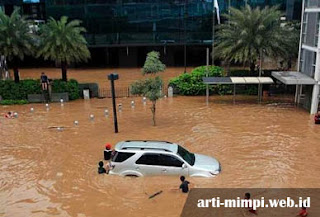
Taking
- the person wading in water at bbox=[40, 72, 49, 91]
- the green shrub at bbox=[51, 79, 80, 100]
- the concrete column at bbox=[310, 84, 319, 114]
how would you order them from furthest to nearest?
the green shrub at bbox=[51, 79, 80, 100] → the person wading in water at bbox=[40, 72, 49, 91] → the concrete column at bbox=[310, 84, 319, 114]

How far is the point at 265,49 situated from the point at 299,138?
9.93 meters

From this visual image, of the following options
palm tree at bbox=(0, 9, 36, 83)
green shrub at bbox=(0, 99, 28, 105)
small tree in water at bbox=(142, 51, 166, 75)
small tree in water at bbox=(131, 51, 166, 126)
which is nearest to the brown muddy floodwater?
green shrub at bbox=(0, 99, 28, 105)

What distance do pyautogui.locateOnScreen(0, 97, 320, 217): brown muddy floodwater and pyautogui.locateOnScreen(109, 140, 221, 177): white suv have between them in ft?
0.95

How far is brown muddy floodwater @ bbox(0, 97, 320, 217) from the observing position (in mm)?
12359

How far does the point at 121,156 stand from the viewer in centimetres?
1353

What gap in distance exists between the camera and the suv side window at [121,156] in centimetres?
1345

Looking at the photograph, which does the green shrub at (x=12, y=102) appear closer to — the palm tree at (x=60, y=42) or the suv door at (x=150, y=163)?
the palm tree at (x=60, y=42)

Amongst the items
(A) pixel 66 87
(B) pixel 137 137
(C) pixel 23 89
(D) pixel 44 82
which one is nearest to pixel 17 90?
(C) pixel 23 89

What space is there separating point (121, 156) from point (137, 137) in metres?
5.30

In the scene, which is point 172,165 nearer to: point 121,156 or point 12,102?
point 121,156

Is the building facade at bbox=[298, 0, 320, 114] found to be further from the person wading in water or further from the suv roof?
the person wading in water

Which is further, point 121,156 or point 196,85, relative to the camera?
point 196,85

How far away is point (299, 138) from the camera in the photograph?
1845 centimetres

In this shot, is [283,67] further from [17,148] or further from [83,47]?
[17,148]
